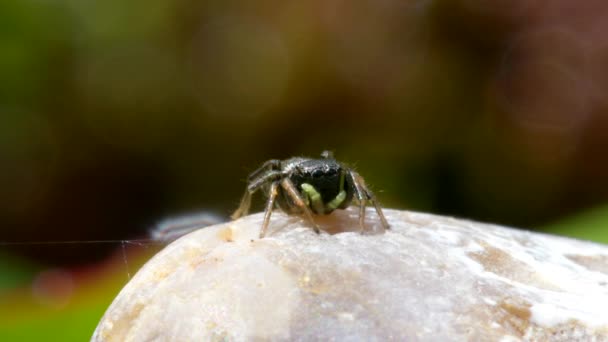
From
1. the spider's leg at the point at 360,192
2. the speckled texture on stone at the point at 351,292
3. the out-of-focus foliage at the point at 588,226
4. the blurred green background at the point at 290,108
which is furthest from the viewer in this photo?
the blurred green background at the point at 290,108

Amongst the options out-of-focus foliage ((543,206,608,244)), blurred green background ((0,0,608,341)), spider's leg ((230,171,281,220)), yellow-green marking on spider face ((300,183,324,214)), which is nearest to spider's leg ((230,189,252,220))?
spider's leg ((230,171,281,220))

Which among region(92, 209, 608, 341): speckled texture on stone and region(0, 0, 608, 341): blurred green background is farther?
region(0, 0, 608, 341): blurred green background

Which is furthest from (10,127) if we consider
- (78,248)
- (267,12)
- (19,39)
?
(267,12)

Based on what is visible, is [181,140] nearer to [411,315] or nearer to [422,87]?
[422,87]

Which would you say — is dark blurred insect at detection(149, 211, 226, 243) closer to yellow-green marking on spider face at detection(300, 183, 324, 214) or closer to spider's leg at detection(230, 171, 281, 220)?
spider's leg at detection(230, 171, 281, 220)

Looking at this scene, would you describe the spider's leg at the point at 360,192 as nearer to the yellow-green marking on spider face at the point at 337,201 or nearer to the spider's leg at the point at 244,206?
the yellow-green marking on spider face at the point at 337,201

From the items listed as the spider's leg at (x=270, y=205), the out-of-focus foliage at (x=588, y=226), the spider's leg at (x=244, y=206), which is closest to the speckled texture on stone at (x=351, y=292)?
the spider's leg at (x=270, y=205)
